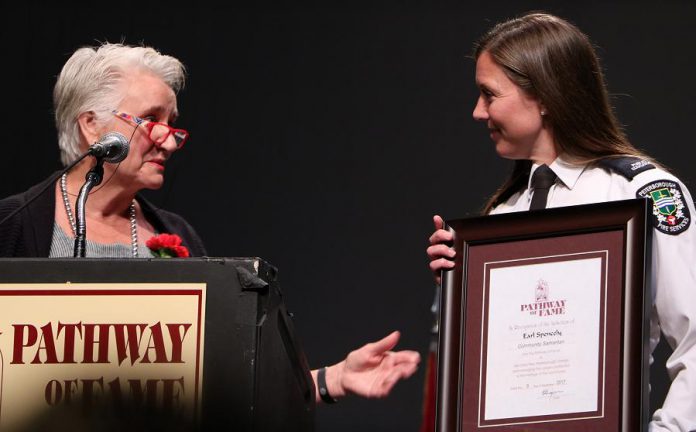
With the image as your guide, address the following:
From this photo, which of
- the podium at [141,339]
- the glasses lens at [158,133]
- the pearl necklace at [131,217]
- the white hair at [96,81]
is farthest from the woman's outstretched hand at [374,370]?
the white hair at [96,81]

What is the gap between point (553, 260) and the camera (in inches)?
79.0

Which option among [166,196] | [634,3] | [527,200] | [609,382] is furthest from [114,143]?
[634,3]

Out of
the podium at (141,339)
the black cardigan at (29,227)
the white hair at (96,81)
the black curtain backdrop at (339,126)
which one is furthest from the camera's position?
the black curtain backdrop at (339,126)

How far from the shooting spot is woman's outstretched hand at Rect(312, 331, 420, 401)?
202 cm

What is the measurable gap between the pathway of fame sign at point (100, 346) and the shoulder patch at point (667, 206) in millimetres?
880

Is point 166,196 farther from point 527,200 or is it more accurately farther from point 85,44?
point 527,200

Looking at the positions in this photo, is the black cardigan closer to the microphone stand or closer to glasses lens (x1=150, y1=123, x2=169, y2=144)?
glasses lens (x1=150, y1=123, x2=169, y2=144)

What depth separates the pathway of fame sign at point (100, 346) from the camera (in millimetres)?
1669

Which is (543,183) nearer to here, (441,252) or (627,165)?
(627,165)

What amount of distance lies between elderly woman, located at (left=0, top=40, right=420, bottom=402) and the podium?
969 mm

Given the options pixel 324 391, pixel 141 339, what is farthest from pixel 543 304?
pixel 141 339

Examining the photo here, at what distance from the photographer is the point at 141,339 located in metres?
1.69

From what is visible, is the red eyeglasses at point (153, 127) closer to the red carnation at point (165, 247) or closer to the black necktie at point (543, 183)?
the red carnation at point (165, 247)

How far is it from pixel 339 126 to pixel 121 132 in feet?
3.10
